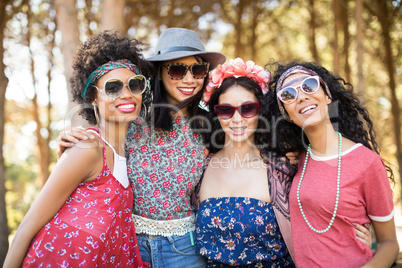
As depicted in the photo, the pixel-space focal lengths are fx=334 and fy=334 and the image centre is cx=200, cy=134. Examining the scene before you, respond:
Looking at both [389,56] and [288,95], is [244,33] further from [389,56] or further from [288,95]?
[288,95]

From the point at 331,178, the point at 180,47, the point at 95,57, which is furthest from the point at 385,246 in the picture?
the point at 95,57

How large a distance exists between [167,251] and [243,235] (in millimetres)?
701

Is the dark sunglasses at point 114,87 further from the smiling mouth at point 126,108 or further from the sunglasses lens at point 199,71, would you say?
the sunglasses lens at point 199,71

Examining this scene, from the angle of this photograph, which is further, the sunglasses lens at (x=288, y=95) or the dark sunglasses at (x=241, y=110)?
the dark sunglasses at (x=241, y=110)

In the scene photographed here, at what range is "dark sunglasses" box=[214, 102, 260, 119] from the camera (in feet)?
10.1

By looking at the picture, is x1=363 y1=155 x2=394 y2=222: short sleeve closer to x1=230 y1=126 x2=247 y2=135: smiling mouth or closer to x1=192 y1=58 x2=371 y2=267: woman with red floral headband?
x1=192 y1=58 x2=371 y2=267: woman with red floral headband

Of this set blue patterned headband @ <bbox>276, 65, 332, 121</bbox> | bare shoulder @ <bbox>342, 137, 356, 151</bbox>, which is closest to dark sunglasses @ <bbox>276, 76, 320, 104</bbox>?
blue patterned headband @ <bbox>276, 65, 332, 121</bbox>

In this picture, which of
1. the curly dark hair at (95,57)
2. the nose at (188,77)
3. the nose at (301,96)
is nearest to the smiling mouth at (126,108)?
the curly dark hair at (95,57)

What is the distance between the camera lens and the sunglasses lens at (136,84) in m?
2.78

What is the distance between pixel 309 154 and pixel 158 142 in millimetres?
1336

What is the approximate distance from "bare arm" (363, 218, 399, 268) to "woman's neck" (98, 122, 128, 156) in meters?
2.03

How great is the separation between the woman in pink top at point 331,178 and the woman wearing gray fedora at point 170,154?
2.83 feet

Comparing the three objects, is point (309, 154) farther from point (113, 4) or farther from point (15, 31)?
point (15, 31)

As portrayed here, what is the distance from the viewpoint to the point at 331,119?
9.15 ft
